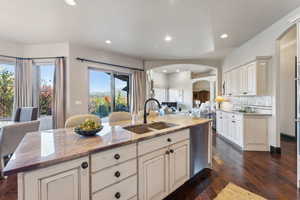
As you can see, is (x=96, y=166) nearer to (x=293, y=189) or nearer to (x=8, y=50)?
(x=293, y=189)

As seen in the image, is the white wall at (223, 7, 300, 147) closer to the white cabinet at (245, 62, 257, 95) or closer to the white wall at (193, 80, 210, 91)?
the white cabinet at (245, 62, 257, 95)

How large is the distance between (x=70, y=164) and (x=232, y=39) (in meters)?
4.73

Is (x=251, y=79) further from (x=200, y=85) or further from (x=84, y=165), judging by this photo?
(x=200, y=85)

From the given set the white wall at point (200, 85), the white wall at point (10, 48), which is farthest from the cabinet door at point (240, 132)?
the white wall at point (200, 85)

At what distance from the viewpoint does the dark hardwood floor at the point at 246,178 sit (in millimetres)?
2082

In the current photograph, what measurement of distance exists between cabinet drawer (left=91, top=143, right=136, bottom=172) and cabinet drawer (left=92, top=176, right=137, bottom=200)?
203mm

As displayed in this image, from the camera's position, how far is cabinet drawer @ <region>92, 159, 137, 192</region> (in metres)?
1.23

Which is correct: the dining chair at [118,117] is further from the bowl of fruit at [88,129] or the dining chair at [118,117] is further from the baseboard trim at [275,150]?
the baseboard trim at [275,150]

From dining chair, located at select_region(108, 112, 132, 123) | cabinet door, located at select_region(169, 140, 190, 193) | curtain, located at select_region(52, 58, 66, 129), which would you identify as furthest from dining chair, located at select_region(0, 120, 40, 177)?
cabinet door, located at select_region(169, 140, 190, 193)

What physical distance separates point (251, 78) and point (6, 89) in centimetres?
656

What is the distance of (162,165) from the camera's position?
177 centimetres

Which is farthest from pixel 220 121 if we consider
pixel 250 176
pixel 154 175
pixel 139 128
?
pixel 154 175

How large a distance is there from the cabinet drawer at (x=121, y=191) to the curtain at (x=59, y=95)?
11.7 ft

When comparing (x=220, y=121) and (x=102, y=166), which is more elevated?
(x=102, y=166)
